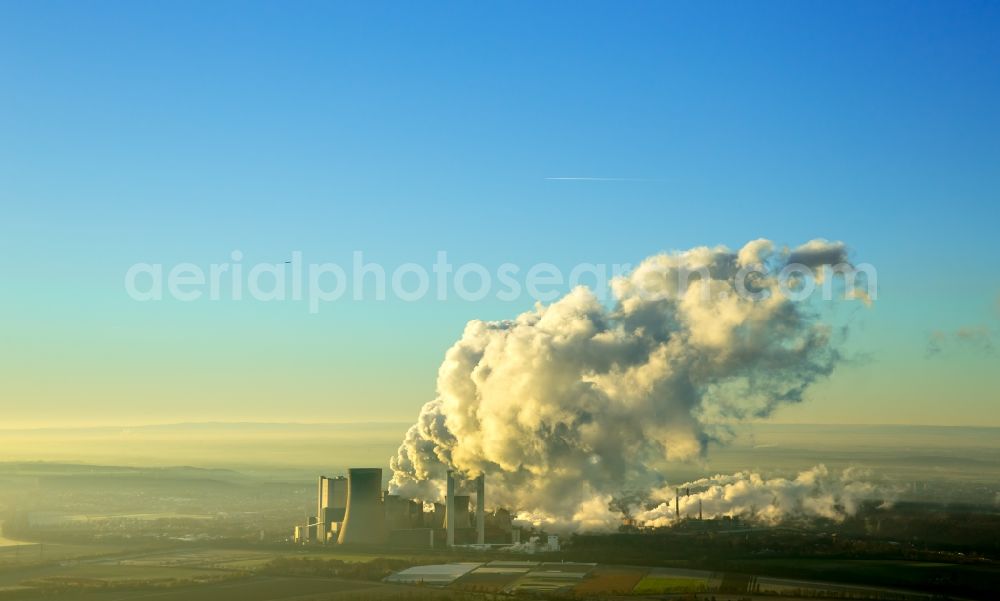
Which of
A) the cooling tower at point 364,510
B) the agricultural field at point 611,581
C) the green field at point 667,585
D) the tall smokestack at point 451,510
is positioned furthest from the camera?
the cooling tower at point 364,510

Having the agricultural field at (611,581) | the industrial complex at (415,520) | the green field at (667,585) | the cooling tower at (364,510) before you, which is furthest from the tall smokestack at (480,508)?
the green field at (667,585)

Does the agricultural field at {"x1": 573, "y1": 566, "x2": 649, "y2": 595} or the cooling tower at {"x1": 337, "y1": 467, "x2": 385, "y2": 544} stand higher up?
the cooling tower at {"x1": 337, "y1": 467, "x2": 385, "y2": 544}

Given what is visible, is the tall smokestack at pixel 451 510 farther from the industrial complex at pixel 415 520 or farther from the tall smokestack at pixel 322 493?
the tall smokestack at pixel 322 493

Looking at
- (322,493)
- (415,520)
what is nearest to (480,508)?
(415,520)

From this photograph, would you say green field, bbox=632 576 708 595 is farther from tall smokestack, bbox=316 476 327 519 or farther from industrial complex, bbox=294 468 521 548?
tall smokestack, bbox=316 476 327 519

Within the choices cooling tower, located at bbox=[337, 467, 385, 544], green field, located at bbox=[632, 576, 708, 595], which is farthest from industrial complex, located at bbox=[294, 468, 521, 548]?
green field, located at bbox=[632, 576, 708, 595]

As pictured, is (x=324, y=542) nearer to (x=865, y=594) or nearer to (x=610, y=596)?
(x=610, y=596)

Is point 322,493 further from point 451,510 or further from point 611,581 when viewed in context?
point 611,581
